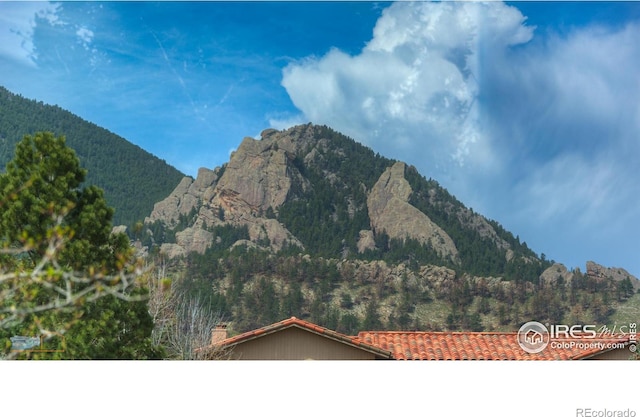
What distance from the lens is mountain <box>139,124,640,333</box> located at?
26.5 meters

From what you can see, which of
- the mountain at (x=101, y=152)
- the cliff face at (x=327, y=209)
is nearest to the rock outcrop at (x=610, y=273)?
the cliff face at (x=327, y=209)

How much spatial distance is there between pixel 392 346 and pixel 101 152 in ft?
62.7

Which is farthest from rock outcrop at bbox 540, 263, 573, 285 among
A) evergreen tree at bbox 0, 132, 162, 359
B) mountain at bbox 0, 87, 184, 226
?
evergreen tree at bbox 0, 132, 162, 359

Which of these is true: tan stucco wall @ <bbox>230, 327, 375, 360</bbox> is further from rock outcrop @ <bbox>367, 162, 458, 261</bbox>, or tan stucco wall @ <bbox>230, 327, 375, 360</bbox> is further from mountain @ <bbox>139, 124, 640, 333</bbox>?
rock outcrop @ <bbox>367, 162, 458, 261</bbox>

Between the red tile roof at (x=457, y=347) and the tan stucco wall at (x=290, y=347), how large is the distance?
0.99 m

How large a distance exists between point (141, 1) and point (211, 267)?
1963 cm

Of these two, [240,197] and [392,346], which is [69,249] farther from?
[240,197]

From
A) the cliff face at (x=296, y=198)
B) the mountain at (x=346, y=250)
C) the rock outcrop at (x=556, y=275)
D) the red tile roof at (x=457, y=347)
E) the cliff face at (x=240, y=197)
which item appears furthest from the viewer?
the cliff face at (x=296, y=198)

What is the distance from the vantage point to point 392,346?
8.49 metres

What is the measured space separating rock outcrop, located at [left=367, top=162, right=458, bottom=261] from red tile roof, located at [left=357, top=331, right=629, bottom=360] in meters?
22.7

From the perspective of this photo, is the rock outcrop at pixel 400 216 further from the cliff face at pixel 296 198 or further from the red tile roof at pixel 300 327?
the red tile roof at pixel 300 327

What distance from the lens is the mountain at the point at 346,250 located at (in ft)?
86.9

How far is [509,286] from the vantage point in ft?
93.7

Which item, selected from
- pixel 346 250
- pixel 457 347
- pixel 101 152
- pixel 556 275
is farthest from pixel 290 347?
pixel 346 250
